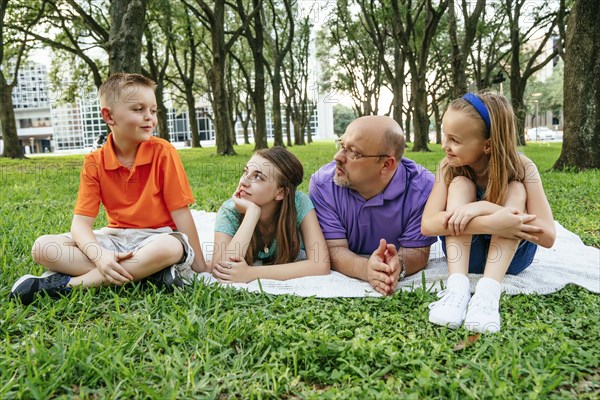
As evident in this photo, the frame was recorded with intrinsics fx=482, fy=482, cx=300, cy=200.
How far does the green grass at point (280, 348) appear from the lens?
5.45 feet

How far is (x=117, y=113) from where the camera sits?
2.86m

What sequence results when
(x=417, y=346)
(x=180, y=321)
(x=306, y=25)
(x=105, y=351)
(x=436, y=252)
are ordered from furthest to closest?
(x=306, y=25) → (x=436, y=252) → (x=180, y=321) → (x=417, y=346) → (x=105, y=351)

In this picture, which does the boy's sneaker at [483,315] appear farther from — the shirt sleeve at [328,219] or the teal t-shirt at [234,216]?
the teal t-shirt at [234,216]

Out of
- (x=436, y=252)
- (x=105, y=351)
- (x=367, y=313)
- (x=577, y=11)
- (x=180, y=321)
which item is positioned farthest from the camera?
(x=577, y=11)

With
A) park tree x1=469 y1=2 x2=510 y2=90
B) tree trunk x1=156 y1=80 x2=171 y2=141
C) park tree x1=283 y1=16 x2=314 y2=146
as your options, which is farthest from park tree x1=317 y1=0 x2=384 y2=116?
tree trunk x1=156 y1=80 x2=171 y2=141

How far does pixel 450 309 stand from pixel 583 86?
727 centimetres

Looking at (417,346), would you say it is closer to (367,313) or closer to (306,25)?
(367,313)

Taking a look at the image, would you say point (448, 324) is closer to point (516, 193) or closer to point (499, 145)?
point (516, 193)

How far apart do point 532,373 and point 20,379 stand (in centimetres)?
180

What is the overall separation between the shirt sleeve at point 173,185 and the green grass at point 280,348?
1.93ft

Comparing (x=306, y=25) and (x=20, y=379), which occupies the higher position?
(x=306, y=25)

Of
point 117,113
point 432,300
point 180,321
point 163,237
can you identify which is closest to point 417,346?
point 432,300

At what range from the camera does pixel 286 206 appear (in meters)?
3.16

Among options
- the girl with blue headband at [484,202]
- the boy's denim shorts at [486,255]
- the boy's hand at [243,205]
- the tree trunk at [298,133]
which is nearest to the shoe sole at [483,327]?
the girl with blue headband at [484,202]
